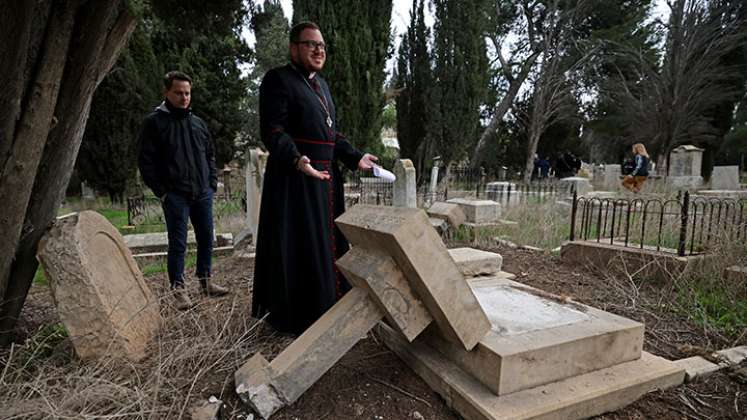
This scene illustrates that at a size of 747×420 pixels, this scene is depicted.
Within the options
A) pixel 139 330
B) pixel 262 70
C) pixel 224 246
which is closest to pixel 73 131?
pixel 139 330

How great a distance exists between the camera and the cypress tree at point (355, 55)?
Result: 1027 cm

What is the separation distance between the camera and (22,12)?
6.15 ft

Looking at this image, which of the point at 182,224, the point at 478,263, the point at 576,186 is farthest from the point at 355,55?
the point at 182,224

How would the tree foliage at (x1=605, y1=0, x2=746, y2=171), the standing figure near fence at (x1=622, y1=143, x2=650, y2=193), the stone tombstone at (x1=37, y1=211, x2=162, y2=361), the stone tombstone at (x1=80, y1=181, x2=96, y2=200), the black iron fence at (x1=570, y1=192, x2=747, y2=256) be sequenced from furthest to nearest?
the tree foliage at (x1=605, y1=0, x2=746, y2=171) → the stone tombstone at (x1=80, y1=181, x2=96, y2=200) → the standing figure near fence at (x1=622, y1=143, x2=650, y2=193) → the black iron fence at (x1=570, y1=192, x2=747, y2=256) → the stone tombstone at (x1=37, y1=211, x2=162, y2=361)

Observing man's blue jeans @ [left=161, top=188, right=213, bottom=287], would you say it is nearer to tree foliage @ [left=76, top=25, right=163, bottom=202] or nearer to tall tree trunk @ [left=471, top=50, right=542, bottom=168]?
tree foliage @ [left=76, top=25, right=163, bottom=202]

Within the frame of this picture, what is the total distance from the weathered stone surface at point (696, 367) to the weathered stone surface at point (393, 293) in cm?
147

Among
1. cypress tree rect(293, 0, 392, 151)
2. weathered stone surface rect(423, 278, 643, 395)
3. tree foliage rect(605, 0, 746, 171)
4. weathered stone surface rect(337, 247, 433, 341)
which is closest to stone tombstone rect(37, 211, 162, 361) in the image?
weathered stone surface rect(337, 247, 433, 341)

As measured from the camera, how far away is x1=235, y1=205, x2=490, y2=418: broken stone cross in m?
1.57

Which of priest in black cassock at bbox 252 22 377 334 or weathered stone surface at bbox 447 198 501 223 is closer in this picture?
priest in black cassock at bbox 252 22 377 334

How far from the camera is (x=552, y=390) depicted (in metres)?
1.67

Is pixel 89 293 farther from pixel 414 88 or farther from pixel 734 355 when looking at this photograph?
pixel 414 88

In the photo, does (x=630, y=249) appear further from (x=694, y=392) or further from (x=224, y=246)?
(x=224, y=246)

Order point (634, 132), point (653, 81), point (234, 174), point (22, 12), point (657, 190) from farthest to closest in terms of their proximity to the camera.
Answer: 1. point (634, 132)
2. point (653, 81)
3. point (234, 174)
4. point (657, 190)
5. point (22, 12)

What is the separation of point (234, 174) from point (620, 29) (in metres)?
18.0
